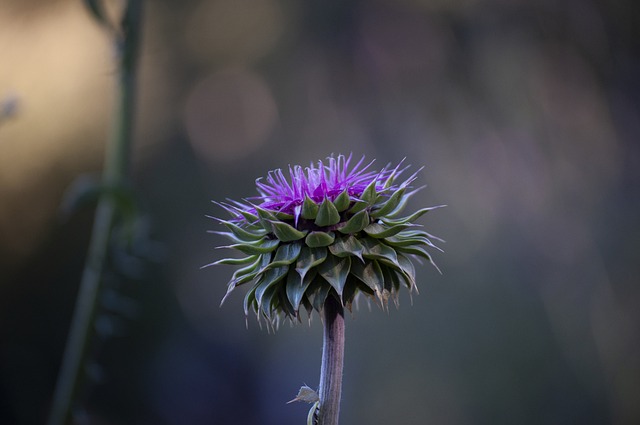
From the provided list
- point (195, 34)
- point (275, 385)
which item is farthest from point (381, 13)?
point (275, 385)

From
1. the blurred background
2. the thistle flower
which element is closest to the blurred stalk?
the thistle flower

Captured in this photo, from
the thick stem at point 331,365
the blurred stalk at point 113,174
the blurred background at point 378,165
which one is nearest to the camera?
the thick stem at point 331,365

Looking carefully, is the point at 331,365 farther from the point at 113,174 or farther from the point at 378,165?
the point at 378,165

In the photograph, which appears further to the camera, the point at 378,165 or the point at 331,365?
the point at 378,165

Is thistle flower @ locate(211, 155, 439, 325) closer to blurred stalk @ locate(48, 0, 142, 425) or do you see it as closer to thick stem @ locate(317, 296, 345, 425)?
thick stem @ locate(317, 296, 345, 425)

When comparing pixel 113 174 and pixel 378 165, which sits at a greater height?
pixel 378 165

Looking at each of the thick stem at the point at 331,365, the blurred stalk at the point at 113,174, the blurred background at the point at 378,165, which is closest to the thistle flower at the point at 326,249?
the thick stem at the point at 331,365

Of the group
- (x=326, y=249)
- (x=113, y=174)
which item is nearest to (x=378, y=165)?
(x=113, y=174)

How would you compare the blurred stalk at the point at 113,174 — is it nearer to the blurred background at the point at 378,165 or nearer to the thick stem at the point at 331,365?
the thick stem at the point at 331,365
